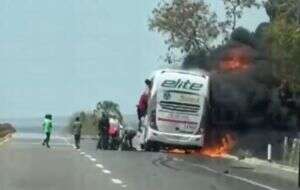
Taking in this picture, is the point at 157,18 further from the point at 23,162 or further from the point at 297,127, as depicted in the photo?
→ the point at 23,162

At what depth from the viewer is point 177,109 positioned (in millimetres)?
43469

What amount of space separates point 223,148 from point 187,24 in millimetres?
13330

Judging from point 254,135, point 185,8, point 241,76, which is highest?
point 185,8

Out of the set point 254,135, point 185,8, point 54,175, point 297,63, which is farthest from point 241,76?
point 54,175

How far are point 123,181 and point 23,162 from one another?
30.7 ft

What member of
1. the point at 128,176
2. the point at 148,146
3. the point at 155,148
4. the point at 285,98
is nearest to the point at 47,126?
the point at 148,146

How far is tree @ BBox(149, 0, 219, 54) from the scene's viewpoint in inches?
2415

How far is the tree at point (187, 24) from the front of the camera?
61344mm

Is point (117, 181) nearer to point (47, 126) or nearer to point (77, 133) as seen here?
point (77, 133)

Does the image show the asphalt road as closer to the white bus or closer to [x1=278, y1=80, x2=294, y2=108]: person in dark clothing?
the white bus

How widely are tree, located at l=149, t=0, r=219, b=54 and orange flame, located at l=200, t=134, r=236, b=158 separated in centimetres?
1023

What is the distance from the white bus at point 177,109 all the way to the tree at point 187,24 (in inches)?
676

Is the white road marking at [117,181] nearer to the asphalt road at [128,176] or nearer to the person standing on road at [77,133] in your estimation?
the asphalt road at [128,176]

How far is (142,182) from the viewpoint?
23141 millimetres
